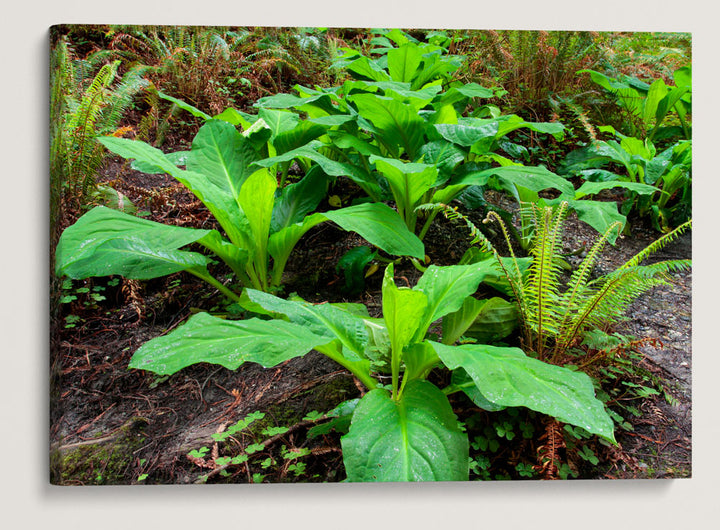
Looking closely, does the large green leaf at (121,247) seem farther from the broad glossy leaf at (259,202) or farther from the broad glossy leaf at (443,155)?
the broad glossy leaf at (443,155)

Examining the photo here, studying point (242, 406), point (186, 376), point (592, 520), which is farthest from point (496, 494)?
point (186, 376)

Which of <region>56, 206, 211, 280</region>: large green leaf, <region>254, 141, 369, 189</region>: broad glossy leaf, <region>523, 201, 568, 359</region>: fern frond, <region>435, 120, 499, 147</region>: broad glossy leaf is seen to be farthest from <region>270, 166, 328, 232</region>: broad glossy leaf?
<region>523, 201, 568, 359</region>: fern frond

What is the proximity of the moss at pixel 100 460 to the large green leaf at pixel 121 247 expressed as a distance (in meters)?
0.43

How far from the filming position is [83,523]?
4.35ft

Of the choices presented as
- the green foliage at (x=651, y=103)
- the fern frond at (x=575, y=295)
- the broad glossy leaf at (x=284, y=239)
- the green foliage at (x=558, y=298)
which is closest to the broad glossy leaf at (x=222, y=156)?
the broad glossy leaf at (x=284, y=239)

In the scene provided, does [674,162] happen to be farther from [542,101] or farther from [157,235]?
[157,235]

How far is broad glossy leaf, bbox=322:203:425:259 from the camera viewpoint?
146 centimetres

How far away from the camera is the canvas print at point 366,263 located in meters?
1.16

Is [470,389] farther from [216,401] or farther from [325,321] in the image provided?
[216,401]

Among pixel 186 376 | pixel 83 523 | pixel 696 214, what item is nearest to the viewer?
pixel 83 523

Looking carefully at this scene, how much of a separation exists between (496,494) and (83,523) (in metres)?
1.09

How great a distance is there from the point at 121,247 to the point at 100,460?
0.57 meters

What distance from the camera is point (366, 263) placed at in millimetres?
1685

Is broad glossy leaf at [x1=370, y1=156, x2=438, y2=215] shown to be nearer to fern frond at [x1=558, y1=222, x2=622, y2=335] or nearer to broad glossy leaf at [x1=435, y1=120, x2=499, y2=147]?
broad glossy leaf at [x1=435, y1=120, x2=499, y2=147]
